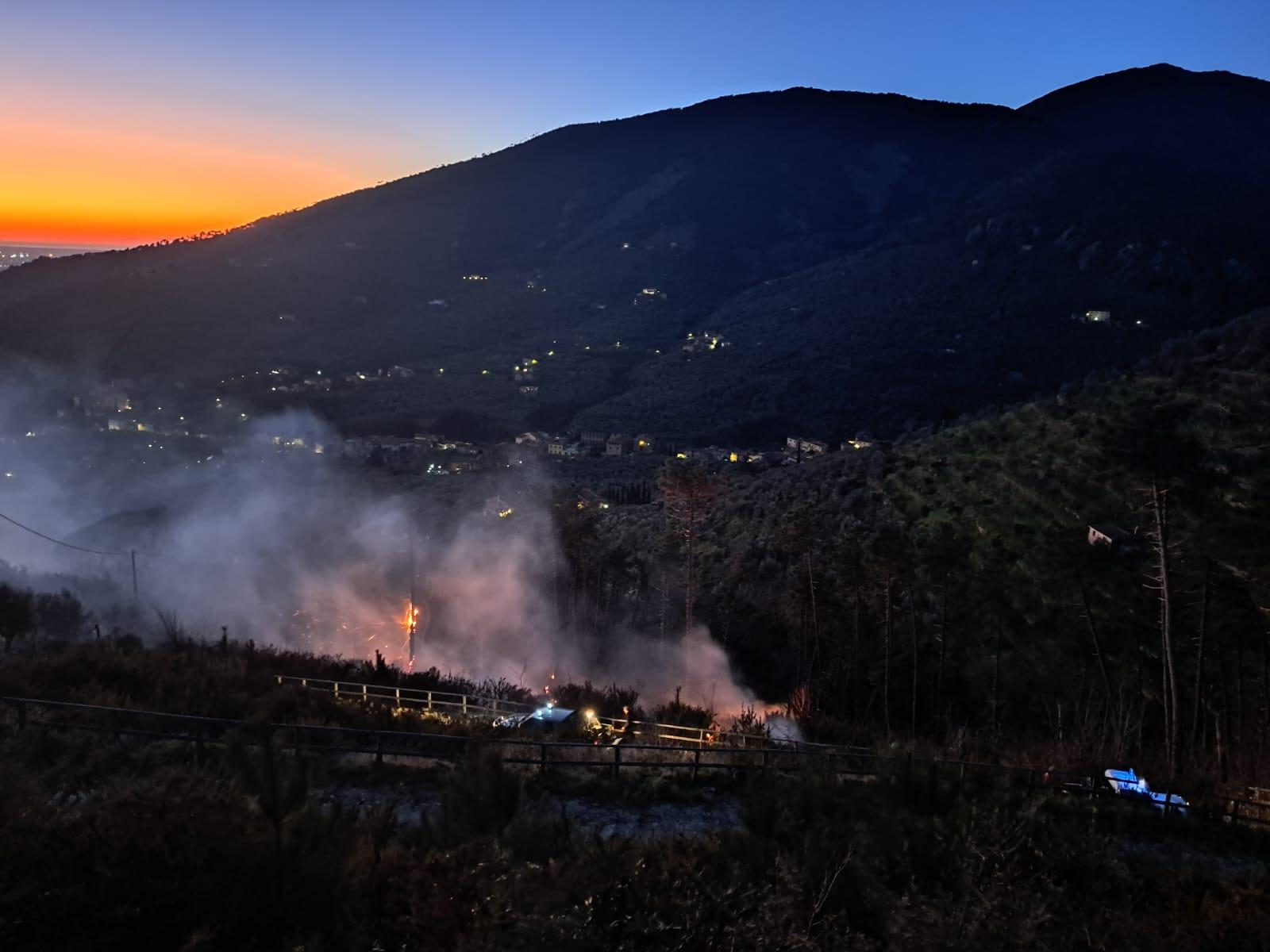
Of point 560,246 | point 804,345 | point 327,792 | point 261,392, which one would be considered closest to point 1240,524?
point 327,792

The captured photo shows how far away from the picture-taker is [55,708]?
429 inches

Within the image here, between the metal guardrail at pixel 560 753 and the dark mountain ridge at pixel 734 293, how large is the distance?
53.9 metres

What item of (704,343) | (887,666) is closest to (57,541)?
(887,666)

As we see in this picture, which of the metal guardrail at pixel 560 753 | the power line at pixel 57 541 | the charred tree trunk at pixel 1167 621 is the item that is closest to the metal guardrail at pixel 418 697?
the metal guardrail at pixel 560 753

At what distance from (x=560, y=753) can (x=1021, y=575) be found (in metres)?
17.3

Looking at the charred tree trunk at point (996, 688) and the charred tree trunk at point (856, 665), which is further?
the charred tree trunk at point (856, 665)

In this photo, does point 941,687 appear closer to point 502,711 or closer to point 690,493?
point 690,493

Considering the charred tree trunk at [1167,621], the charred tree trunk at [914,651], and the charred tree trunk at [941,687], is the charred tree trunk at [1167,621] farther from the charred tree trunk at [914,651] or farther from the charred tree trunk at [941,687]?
the charred tree trunk at [914,651]

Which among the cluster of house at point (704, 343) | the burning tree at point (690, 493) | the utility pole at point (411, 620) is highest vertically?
the cluster of house at point (704, 343)

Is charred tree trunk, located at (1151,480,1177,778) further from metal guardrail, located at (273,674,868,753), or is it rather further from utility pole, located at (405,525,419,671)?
utility pole, located at (405,525,419,671)

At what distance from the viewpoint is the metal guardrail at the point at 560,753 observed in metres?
9.92

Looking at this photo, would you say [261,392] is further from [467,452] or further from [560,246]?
[560,246]

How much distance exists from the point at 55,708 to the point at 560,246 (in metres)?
163

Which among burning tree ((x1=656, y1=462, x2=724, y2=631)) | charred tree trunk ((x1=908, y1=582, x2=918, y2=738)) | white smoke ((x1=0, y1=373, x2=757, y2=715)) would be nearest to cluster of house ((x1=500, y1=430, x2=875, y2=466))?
white smoke ((x1=0, y1=373, x2=757, y2=715))
